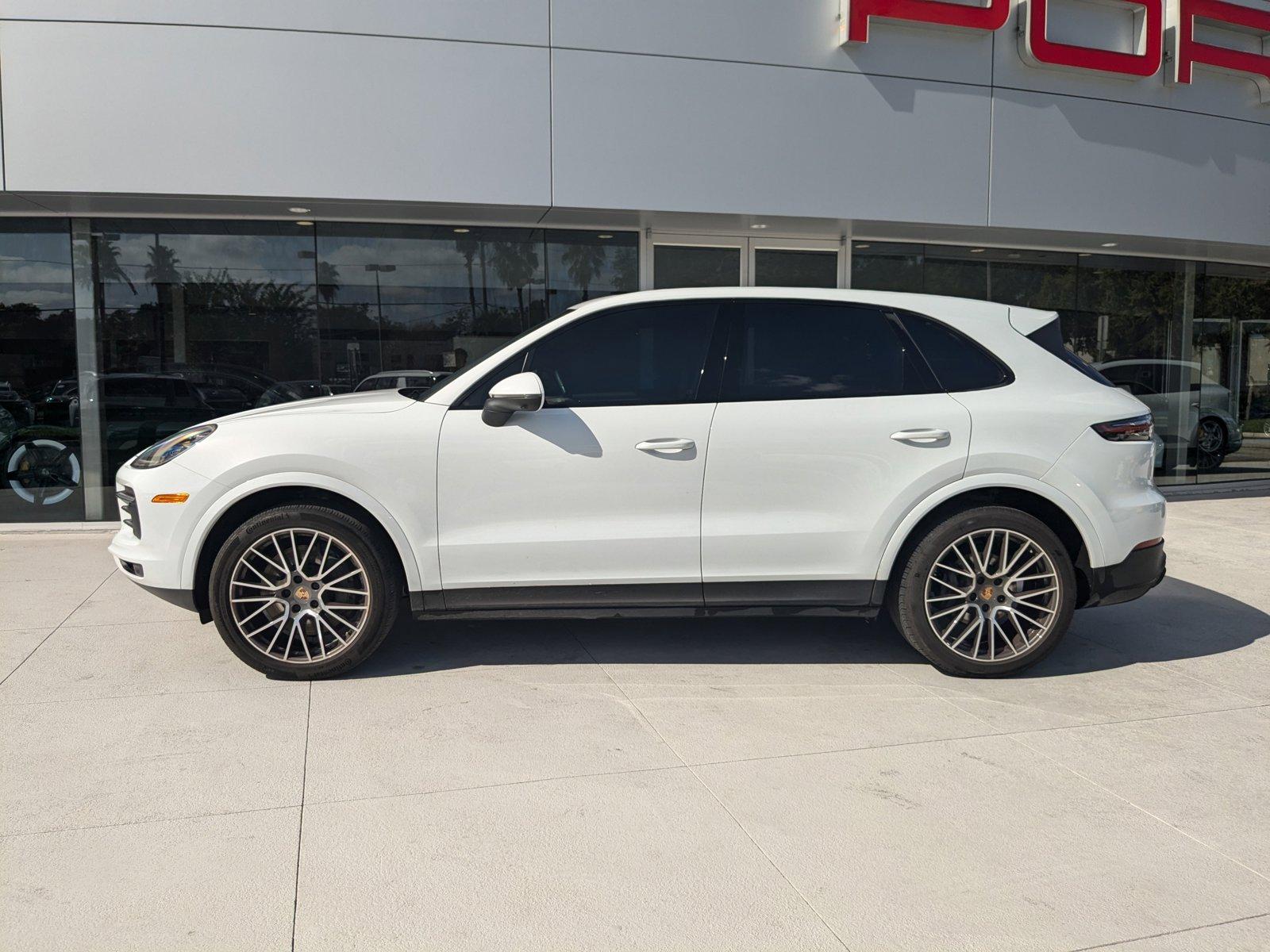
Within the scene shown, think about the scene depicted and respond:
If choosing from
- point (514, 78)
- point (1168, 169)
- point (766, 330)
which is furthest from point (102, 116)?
point (1168, 169)

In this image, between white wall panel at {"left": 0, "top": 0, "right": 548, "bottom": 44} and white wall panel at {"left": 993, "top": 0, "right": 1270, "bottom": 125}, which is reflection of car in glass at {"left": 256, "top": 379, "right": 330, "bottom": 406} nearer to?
white wall panel at {"left": 0, "top": 0, "right": 548, "bottom": 44}

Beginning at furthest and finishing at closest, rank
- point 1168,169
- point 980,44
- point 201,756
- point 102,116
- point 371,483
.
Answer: point 1168,169
point 980,44
point 102,116
point 371,483
point 201,756

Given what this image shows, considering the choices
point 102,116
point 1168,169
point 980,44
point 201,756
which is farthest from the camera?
point 1168,169

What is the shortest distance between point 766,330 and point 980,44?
597cm

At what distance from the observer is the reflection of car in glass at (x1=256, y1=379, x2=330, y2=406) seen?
960 cm

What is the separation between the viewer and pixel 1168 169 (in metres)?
9.93

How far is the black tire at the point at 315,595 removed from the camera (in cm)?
467

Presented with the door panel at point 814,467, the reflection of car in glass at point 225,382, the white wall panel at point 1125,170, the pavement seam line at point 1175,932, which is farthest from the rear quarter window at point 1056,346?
the reflection of car in glass at point 225,382

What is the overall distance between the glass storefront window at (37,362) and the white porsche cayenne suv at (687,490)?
5.43 meters

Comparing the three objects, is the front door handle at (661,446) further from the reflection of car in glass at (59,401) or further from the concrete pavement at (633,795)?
the reflection of car in glass at (59,401)

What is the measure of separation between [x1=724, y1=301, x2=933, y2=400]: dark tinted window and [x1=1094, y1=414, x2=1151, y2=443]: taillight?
0.88 m

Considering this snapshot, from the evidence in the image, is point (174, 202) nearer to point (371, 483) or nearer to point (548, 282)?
point (548, 282)

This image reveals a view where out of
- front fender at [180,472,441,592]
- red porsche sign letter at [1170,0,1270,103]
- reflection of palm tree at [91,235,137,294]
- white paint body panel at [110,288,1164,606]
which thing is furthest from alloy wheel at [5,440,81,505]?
red porsche sign letter at [1170,0,1270,103]

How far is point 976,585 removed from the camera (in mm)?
4863
